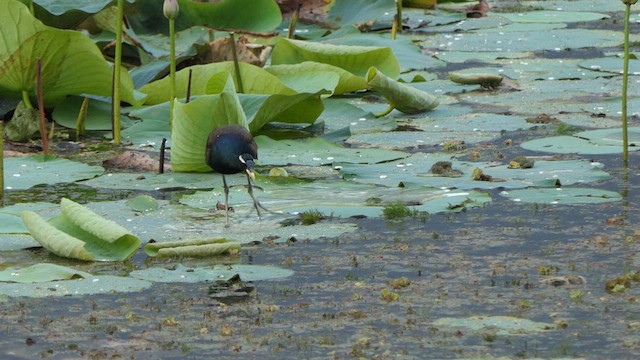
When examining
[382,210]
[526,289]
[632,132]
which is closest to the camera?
[526,289]

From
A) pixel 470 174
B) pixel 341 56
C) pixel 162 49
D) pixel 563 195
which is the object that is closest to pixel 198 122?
pixel 470 174

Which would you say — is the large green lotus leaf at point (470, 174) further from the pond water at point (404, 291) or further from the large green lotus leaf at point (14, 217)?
the large green lotus leaf at point (14, 217)

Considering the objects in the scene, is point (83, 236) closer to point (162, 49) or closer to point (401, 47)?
point (162, 49)

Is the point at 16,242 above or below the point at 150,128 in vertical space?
above

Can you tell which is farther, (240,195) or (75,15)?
(75,15)

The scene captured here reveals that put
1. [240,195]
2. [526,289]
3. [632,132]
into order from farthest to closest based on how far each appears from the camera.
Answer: [632,132] → [240,195] → [526,289]

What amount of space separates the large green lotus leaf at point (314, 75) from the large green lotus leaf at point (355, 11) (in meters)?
1.97

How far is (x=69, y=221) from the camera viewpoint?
15.8 feet

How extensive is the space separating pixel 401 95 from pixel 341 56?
675 millimetres

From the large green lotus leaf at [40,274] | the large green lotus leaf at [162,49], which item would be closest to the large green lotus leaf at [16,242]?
the large green lotus leaf at [40,274]

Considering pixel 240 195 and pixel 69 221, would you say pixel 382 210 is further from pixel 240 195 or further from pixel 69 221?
pixel 69 221

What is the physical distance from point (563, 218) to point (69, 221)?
6.02 feet

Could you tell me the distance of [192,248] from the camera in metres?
4.53

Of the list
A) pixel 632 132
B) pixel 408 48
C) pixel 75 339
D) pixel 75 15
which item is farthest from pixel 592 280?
pixel 408 48
